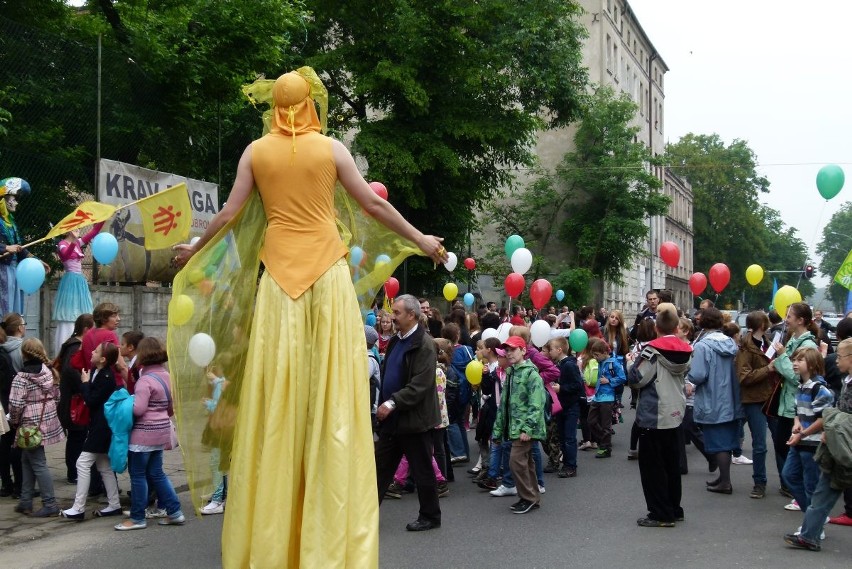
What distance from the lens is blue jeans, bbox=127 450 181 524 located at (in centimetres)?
779

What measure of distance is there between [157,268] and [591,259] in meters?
32.2

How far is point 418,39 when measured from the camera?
26828 millimetres

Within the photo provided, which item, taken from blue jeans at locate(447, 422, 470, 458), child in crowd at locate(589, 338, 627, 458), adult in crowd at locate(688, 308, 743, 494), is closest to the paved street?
adult in crowd at locate(688, 308, 743, 494)

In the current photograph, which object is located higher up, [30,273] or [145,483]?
[30,273]

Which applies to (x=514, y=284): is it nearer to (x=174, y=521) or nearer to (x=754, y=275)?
(x=754, y=275)

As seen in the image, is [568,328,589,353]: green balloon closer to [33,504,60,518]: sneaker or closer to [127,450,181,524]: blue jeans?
[127,450,181,524]: blue jeans

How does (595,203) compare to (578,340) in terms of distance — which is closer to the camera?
(578,340)

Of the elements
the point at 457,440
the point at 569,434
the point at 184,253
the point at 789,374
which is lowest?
the point at 457,440

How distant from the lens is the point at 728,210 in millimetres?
82500

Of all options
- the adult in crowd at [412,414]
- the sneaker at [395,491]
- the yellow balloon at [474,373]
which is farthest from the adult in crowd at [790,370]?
the sneaker at [395,491]

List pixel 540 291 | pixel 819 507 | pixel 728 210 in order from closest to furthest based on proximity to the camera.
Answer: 1. pixel 819 507
2. pixel 540 291
3. pixel 728 210

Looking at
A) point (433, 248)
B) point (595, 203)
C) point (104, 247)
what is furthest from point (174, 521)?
point (595, 203)

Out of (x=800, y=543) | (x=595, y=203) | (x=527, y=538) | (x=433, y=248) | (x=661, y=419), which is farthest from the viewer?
(x=595, y=203)

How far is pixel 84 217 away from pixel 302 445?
595cm
